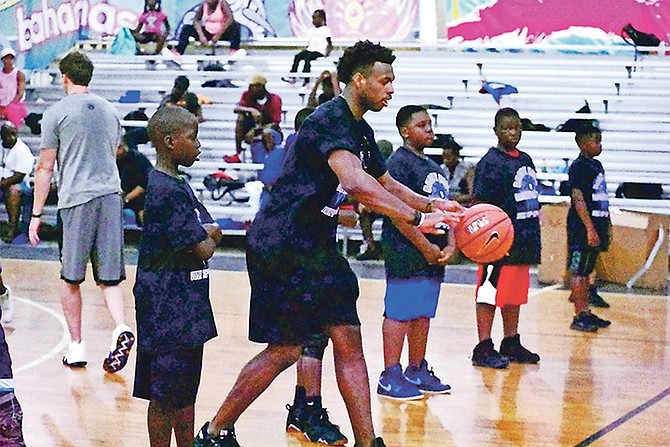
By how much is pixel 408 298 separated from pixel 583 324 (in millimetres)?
2748

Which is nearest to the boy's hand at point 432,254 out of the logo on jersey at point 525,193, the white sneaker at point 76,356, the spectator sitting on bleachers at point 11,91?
the logo on jersey at point 525,193

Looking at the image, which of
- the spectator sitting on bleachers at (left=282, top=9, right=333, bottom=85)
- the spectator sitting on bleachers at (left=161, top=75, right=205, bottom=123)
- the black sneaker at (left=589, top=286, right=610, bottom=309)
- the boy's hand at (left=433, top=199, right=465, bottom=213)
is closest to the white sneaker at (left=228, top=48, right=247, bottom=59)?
the spectator sitting on bleachers at (left=282, top=9, right=333, bottom=85)

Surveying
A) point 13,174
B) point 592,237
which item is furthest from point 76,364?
point 13,174

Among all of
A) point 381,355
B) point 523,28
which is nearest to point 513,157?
point 381,355

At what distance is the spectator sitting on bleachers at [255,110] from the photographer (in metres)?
14.2

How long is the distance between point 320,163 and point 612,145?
960 cm

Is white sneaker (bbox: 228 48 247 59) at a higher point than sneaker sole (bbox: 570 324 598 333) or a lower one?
higher

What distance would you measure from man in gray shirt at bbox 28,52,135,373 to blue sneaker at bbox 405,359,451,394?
1686 mm

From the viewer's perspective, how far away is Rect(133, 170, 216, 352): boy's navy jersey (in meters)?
4.74

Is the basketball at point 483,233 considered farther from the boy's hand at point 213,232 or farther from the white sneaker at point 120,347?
the white sneaker at point 120,347

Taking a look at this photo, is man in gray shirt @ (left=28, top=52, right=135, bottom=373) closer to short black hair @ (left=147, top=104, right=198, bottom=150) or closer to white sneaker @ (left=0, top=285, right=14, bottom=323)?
white sneaker @ (left=0, top=285, right=14, bottom=323)

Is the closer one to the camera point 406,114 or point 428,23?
point 406,114

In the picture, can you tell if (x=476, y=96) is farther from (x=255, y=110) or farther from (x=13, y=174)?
(x=13, y=174)

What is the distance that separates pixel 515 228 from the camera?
7.63 metres
